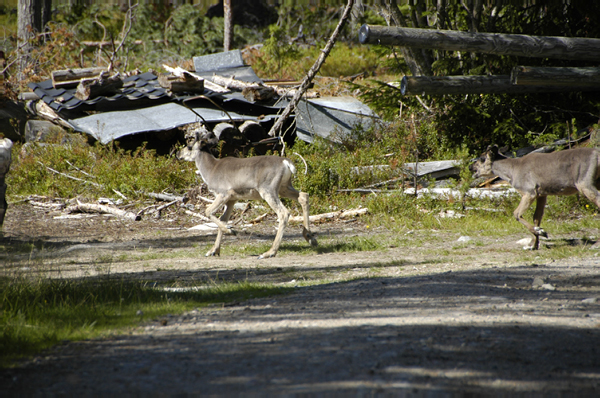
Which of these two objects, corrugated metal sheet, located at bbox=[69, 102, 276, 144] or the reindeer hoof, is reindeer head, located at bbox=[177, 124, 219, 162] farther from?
corrugated metal sheet, located at bbox=[69, 102, 276, 144]

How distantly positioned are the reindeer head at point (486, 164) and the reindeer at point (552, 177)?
560mm

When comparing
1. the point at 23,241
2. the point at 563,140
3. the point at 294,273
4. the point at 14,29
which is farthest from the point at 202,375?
the point at 14,29

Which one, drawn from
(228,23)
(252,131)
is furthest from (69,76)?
(228,23)

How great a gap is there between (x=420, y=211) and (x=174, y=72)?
9.68 meters

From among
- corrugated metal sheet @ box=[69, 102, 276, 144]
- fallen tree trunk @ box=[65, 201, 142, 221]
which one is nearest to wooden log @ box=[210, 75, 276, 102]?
corrugated metal sheet @ box=[69, 102, 276, 144]

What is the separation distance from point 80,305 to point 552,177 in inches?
272

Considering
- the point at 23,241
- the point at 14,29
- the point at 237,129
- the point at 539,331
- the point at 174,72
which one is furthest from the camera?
the point at 14,29

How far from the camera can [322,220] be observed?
12.1 meters

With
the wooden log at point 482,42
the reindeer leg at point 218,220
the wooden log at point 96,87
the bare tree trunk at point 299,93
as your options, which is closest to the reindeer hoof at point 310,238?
the reindeer leg at point 218,220

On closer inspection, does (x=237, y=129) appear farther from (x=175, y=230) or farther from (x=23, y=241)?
(x=23, y=241)

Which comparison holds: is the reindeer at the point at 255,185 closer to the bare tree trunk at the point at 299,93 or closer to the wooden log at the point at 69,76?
the bare tree trunk at the point at 299,93

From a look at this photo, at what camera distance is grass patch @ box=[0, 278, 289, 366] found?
14.5 feet

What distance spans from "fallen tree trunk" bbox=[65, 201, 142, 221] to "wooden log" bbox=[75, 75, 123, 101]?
4.26 metres

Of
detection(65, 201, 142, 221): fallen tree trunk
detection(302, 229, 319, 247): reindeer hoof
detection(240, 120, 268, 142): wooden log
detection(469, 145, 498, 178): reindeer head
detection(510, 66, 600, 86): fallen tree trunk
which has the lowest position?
detection(65, 201, 142, 221): fallen tree trunk
